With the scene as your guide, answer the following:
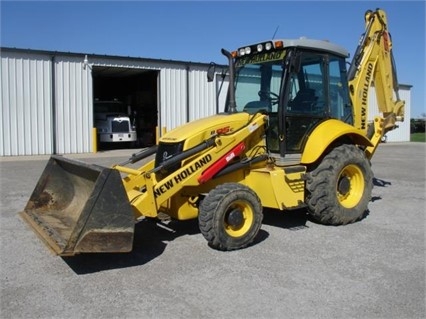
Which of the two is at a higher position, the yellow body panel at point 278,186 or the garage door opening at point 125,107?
the garage door opening at point 125,107

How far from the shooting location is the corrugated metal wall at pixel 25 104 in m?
18.6

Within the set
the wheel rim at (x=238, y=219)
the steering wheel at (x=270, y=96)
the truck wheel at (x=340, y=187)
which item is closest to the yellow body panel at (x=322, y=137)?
the truck wheel at (x=340, y=187)

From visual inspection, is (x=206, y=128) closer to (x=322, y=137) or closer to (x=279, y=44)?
(x=279, y=44)

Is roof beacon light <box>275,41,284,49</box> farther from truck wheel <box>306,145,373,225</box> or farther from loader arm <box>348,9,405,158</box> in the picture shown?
loader arm <box>348,9,405,158</box>

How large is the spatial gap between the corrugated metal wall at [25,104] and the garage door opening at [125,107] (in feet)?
10.9

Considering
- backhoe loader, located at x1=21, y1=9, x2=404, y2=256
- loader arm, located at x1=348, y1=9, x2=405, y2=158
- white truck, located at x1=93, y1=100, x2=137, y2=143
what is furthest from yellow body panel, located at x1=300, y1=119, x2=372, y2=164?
white truck, located at x1=93, y1=100, x2=137, y2=143

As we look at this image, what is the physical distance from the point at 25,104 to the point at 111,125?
4701mm

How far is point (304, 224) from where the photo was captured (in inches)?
273

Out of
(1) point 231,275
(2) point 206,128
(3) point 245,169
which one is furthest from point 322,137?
(1) point 231,275

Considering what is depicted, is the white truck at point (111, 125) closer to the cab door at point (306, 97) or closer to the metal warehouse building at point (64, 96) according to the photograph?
the metal warehouse building at point (64, 96)

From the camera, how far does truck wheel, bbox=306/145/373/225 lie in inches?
259

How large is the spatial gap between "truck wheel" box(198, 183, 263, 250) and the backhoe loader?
0.04 ft

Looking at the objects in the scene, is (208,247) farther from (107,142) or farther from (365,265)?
(107,142)

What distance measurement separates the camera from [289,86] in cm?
658
